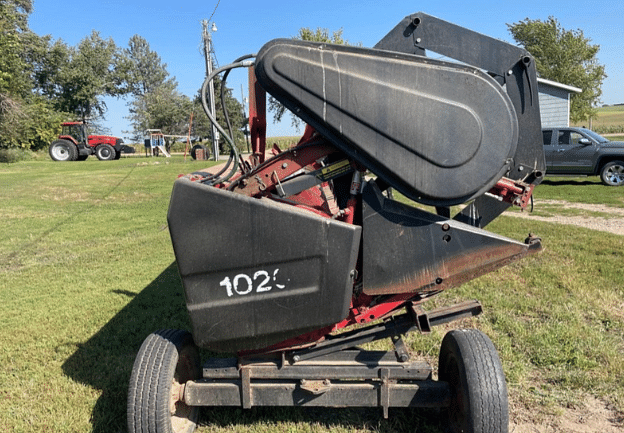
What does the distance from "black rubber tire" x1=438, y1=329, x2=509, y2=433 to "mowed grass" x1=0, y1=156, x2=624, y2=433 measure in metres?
0.53

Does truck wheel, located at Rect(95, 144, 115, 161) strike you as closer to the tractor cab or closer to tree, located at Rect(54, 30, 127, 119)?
the tractor cab

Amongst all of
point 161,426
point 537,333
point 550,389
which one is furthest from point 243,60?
point 537,333

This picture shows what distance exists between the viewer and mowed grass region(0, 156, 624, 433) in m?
3.12

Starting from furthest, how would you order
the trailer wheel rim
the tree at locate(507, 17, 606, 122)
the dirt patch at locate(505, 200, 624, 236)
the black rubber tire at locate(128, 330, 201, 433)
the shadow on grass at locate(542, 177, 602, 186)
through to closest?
the tree at locate(507, 17, 606, 122) < the shadow on grass at locate(542, 177, 602, 186) < the dirt patch at locate(505, 200, 624, 236) < the trailer wheel rim < the black rubber tire at locate(128, 330, 201, 433)

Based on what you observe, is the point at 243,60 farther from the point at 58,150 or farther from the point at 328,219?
the point at 58,150

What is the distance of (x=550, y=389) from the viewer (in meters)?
3.34

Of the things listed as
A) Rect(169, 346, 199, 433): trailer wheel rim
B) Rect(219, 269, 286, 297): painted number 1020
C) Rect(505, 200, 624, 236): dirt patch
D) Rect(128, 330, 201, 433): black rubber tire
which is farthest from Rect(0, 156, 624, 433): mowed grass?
Rect(219, 269, 286, 297): painted number 1020

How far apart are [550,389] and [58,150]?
3516cm

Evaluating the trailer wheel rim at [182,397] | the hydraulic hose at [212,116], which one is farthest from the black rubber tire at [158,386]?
the hydraulic hose at [212,116]

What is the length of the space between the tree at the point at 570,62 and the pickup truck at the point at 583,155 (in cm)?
1907

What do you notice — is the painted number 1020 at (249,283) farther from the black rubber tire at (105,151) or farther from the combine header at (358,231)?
the black rubber tire at (105,151)

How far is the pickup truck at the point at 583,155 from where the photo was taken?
14.2 meters

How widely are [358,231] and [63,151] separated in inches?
1383

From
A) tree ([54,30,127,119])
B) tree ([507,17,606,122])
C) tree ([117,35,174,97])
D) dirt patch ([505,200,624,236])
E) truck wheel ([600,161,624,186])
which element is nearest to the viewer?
dirt patch ([505,200,624,236])
